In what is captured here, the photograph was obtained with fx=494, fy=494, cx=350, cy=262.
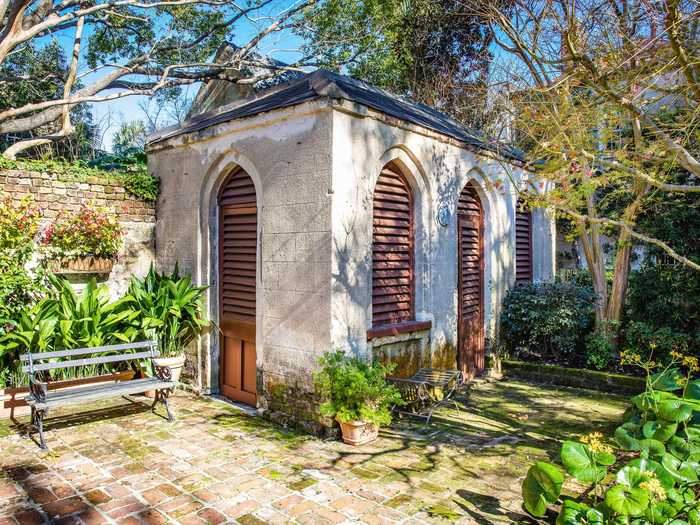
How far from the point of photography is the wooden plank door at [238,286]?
6.98 metres

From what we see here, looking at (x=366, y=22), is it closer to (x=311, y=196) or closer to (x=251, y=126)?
(x=251, y=126)

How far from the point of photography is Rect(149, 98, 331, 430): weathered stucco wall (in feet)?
19.0

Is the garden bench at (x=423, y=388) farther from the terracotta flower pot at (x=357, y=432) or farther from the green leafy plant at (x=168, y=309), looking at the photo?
the green leafy plant at (x=168, y=309)

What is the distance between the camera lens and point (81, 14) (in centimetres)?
1045

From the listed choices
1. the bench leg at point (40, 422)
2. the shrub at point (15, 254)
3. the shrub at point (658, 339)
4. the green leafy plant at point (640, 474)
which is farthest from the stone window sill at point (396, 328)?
the shrub at point (15, 254)

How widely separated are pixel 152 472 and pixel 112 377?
2.62 m

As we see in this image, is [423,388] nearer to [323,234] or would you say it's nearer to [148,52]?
[323,234]

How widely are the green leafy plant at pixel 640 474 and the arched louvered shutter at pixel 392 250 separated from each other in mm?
3135

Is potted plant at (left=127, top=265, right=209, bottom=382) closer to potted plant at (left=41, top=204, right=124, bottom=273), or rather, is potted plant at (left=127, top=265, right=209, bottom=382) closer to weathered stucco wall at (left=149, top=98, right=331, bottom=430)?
weathered stucco wall at (left=149, top=98, right=331, bottom=430)

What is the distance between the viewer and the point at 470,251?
866cm

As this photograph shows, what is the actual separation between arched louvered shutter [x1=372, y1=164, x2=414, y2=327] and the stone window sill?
0.36 feet

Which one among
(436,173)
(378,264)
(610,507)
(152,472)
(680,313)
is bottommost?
(152,472)

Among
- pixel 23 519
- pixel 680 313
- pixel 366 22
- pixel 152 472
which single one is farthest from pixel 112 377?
pixel 366 22

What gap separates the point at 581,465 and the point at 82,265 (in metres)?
6.64
